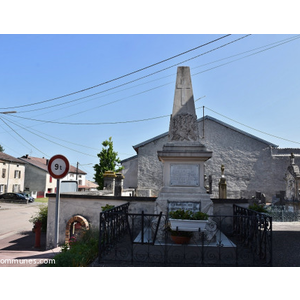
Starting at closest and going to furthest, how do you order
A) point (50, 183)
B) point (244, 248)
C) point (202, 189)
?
point (244, 248), point (202, 189), point (50, 183)

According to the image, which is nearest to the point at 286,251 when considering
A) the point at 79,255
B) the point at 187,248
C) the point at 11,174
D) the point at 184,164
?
the point at 187,248

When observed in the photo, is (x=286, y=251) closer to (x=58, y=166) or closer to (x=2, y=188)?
(x=58, y=166)

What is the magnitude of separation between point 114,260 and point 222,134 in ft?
73.7

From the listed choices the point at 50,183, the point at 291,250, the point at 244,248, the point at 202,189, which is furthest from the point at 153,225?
the point at 50,183

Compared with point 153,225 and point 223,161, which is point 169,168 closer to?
point 153,225

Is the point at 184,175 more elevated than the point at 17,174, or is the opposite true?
the point at 17,174

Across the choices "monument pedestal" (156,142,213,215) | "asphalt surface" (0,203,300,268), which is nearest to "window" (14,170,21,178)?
"asphalt surface" (0,203,300,268)

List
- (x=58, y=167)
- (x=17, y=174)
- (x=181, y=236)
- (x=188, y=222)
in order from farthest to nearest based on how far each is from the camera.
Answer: (x=17, y=174) → (x=181, y=236) → (x=58, y=167) → (x=188, y=222)

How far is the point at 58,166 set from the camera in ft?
18.1

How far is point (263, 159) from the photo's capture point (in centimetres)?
2536

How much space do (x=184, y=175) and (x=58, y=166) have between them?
321cm

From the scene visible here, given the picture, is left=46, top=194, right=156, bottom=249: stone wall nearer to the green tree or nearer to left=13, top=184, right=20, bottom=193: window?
the green tree

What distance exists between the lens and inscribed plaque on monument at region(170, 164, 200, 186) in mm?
6969

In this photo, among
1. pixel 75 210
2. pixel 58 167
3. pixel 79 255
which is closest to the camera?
pixel 79 255
